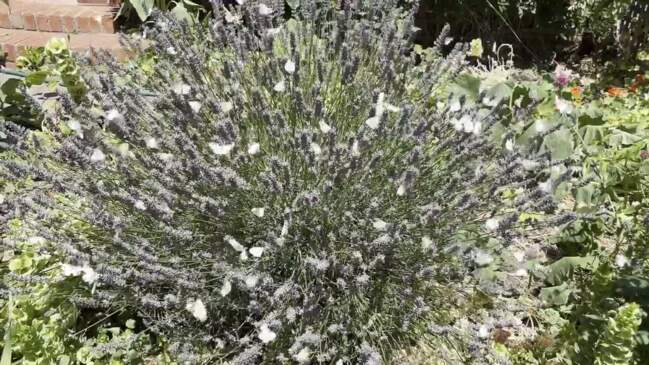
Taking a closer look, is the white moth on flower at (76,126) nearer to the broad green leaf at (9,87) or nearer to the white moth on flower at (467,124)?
the white moth on flower at (467,124)

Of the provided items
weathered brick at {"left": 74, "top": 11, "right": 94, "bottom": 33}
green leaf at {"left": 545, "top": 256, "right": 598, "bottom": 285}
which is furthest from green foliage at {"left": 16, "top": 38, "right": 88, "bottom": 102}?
green leaf at {"left": 545, "top": 256, "right": 598, "bottom": 285}

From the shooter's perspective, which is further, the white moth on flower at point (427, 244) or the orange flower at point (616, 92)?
the orange flower at point (616, 92)

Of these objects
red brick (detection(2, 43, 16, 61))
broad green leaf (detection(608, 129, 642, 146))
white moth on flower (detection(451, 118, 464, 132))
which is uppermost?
white moth on flower (detection(451, 118, 464, 132))

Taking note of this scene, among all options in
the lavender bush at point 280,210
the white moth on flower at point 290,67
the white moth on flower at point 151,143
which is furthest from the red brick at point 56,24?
the white moth on flower at point 290,67

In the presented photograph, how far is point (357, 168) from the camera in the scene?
168 cm

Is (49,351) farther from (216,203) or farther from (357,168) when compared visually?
(357,168)

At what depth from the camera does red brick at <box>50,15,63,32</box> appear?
432 cm

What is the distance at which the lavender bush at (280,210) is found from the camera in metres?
1.58

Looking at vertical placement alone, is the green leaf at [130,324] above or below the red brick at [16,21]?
above

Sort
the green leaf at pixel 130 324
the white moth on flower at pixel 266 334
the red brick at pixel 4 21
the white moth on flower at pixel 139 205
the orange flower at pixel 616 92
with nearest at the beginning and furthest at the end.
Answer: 1. the white moth on flower at pixel 266 334
2. the white moth on flower at pixel 139 205
3. the green leaf at pixel 130 324
4. the orange flower at pixel 616 92
5. the red brick at pixel 4 21

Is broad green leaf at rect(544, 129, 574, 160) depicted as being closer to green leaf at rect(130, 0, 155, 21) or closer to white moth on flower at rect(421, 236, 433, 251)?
white moth on flower at rect(421, 236, 433, 251)

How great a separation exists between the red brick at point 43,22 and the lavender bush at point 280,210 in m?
2.88

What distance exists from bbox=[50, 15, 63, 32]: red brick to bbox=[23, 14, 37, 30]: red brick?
15 centimetres

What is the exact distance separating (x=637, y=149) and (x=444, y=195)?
107 cm
